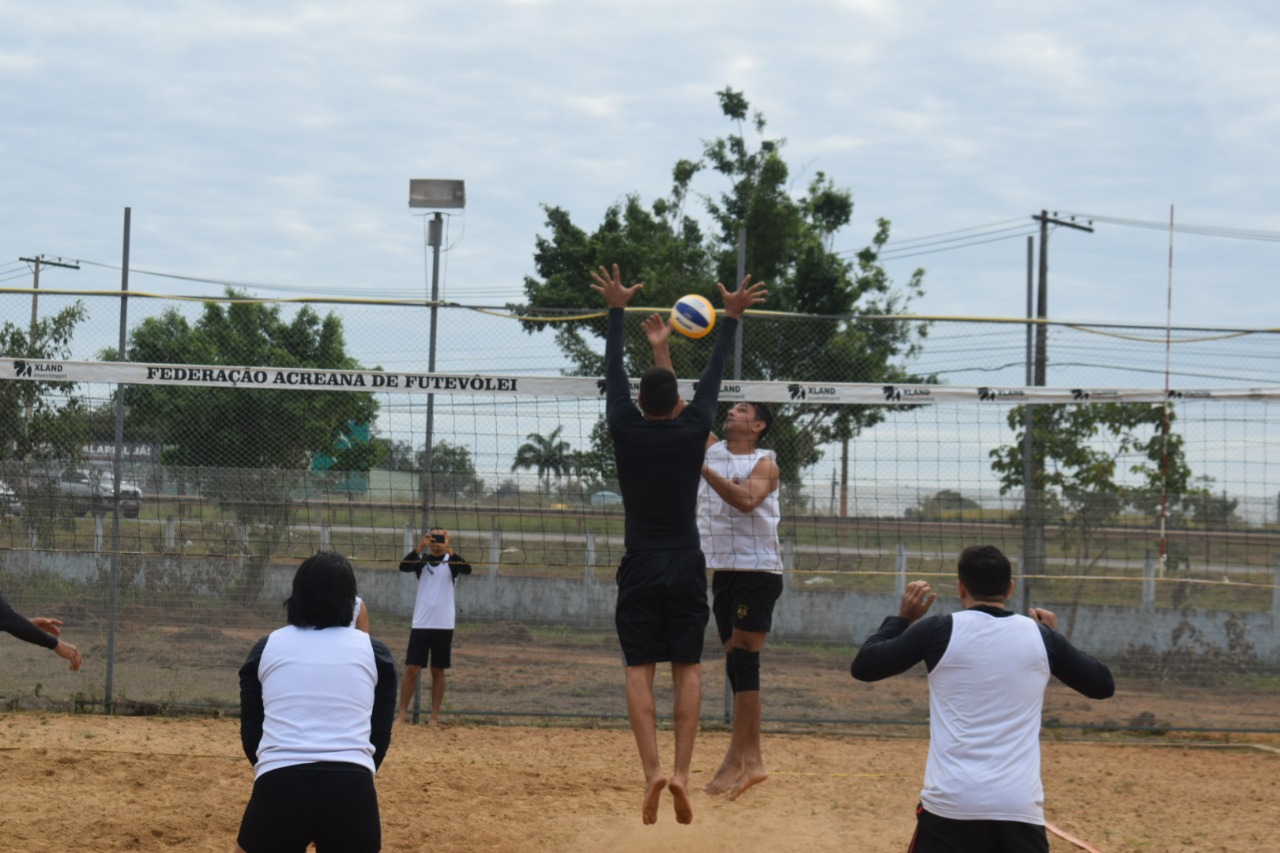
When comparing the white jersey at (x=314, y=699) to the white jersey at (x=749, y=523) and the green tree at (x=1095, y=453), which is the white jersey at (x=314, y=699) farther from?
the green tree at (x=1095, y=453)

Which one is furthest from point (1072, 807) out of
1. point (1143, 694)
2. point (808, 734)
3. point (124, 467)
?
point (124, 467)

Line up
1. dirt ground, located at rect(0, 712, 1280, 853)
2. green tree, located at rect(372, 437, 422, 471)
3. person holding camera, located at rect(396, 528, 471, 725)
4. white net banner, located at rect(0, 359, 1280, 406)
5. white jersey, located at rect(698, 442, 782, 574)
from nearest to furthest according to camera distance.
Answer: white jersey, located at rect(698, 442, 782, 574)
dirt ground, located at rect(0, 712, 1280, 853)
white net banner, located at rect(0, 359, 1280, 406)
green tree, located at rect(372, 437, 422, 471)
person holding camera, located at rect(396, 528, 471, 725)

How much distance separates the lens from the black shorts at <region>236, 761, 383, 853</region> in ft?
13.7

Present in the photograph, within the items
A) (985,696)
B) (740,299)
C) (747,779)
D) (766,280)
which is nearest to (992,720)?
(985,696)

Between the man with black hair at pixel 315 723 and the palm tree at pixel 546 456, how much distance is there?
6.31 meters

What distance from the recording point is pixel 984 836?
4.38m

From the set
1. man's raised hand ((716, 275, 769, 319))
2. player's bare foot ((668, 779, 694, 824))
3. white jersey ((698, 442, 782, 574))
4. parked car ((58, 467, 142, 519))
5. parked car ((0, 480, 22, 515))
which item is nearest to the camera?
→ player's bare foot ((668, 779, 694, 824))

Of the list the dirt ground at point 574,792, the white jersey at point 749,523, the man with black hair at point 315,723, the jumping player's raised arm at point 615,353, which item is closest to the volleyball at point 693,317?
the white jersey at point 749,523

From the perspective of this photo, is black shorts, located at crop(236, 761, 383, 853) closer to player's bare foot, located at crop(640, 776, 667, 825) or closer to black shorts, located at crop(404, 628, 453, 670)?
player's bare foot, located at crop(640, 776, 667, 825)

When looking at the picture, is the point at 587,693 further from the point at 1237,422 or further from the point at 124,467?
the point at 1237,422

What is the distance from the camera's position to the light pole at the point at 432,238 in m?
11.1

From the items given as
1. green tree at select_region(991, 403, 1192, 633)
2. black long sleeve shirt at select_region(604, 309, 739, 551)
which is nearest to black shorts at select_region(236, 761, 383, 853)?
black long sleeve shirt at select_region(604, 309, 739, 551)

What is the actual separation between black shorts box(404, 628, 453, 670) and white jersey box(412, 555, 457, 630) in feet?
0.18

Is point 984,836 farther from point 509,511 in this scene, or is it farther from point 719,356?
point 509,511
